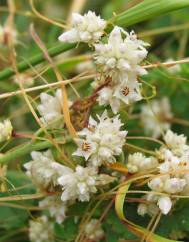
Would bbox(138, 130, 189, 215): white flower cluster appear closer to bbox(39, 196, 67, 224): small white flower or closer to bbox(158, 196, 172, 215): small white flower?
bbox(158, 196, 172, 215): small white flower

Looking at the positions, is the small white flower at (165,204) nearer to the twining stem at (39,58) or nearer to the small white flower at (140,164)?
the small white flower at (140,164)

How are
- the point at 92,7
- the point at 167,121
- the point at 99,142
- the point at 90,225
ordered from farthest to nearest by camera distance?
the point at 92,7 < the point at 167,121 < the point at 90,225 < the point at 99,142

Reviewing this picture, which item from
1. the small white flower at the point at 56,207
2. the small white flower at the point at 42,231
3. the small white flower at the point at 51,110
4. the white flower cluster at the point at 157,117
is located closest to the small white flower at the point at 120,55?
the small white flower at the point at 51,110

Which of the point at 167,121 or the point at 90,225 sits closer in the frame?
the point at 90,225

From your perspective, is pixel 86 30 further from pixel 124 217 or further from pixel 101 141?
pixel 124 217

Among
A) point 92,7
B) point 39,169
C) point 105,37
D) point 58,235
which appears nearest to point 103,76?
point 105,37

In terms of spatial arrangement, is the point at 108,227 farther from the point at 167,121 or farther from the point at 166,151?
the point at 167,121
